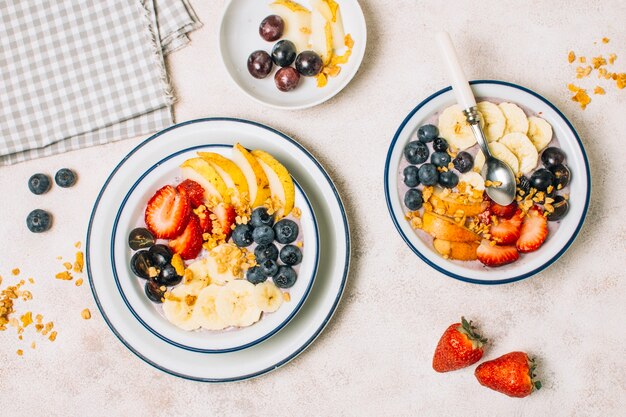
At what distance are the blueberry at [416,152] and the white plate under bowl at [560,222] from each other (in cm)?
2

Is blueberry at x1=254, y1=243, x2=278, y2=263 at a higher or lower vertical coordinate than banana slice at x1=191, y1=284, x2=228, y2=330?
higher

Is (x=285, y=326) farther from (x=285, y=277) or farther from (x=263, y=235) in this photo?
(x=263, y=235)

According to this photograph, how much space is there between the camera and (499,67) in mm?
1487

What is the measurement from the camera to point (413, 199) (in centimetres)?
136

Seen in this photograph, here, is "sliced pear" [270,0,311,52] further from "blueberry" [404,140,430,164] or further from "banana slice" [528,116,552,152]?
"banana slice" [528,116,552,152]

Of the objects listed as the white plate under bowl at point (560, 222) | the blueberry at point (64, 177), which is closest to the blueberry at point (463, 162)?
the white plate under bowl at point (560, 222)

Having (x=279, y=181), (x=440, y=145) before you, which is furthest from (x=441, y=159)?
(x=279, y=181)

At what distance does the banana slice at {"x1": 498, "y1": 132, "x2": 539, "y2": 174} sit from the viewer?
1365mm

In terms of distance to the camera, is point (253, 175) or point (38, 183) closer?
point (253, 175)

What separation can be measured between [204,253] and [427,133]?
0.64 m

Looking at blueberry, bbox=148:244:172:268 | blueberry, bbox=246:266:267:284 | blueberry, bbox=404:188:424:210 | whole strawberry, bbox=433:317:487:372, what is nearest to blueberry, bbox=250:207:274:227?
blueberry, bbox=246:266:267:284

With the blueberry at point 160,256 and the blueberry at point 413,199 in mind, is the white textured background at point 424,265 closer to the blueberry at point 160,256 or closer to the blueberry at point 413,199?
the blueberry at point 413,199

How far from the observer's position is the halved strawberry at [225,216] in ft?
4.48

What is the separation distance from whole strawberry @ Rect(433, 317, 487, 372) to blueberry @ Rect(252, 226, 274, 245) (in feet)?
1.72
